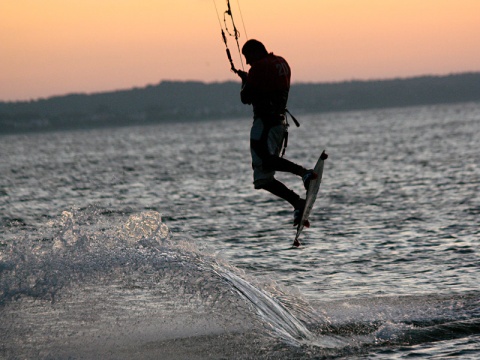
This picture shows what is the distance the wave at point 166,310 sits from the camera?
459 inches

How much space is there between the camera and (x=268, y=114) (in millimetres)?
12828

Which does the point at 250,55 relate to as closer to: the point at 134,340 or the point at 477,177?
the point at 134,340

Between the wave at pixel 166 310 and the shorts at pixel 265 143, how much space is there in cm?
167

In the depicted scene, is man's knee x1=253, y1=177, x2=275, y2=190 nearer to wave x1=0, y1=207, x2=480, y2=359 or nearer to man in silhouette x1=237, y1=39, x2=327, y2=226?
man in silhouette x1=237, y1=39, x2=327, y2=226

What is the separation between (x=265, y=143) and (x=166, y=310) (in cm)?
291

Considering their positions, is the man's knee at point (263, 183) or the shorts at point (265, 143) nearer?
the shorts at point (265, 143)

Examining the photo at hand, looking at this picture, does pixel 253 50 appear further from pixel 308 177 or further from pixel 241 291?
pixel 241 291

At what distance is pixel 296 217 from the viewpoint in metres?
12.7

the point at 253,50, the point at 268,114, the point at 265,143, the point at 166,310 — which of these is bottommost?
the point at 166,310

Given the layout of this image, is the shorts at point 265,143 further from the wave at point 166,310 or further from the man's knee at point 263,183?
the wave at point 166,310

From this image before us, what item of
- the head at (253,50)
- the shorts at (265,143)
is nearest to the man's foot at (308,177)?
the shorts at (265,143)

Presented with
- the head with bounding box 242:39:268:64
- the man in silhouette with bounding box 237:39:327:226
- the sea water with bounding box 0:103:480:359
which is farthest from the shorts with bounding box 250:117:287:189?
the sea water with bounding box 0:103:480:359

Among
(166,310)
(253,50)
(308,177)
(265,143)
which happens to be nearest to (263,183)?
(265,143)

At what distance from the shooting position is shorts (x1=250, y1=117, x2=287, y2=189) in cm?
1283
